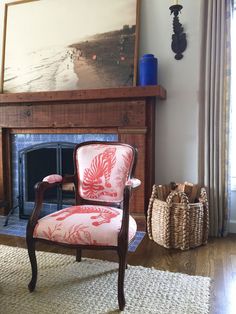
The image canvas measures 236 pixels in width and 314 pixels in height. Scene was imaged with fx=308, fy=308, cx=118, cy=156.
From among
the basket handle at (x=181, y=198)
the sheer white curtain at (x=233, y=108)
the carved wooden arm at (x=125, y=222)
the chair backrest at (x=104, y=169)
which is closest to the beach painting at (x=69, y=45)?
the sheer white curtain at (x=233, y=108)

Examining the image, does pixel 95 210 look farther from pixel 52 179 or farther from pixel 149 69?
pixel 149 69

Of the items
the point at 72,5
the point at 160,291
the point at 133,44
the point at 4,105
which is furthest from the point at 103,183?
the point at 72,5

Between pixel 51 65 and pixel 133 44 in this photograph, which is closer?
pixel 133 44

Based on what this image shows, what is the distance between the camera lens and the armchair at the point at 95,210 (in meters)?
1.54

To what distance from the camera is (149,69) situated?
8.34ft

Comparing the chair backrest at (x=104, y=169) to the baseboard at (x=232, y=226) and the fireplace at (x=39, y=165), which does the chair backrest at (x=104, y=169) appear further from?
the baseboard at (x=232, y=226)

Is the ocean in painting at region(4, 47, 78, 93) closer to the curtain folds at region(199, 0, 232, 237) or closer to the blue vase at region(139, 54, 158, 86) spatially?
the blue vase at region(139, 54, 158, 86)

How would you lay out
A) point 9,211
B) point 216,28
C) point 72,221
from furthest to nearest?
point 9,211 < point 216,28 < point 72,221

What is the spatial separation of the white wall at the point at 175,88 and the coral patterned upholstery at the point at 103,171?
2.92ft

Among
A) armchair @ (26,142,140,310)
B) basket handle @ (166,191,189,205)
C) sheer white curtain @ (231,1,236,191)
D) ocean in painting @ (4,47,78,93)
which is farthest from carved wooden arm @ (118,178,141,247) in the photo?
ocean in painting @ (4,47,78,93)

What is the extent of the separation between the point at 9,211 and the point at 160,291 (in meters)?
2.01

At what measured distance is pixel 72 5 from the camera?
2.89 metres

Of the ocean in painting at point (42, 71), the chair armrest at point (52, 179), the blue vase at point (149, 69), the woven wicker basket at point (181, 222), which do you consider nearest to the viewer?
the chair armrest at point (52, 179)

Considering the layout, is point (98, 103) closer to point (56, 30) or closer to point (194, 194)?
point (56, 30)
